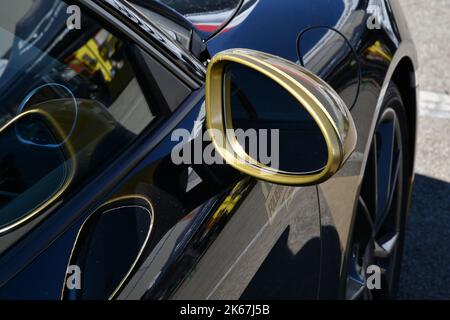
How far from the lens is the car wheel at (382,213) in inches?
101

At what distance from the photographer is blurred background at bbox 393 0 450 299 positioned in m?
3.46

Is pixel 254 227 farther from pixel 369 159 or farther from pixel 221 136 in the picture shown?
pixel 369 159

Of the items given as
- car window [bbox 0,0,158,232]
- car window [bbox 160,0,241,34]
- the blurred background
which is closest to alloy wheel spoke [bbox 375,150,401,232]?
the blurred background

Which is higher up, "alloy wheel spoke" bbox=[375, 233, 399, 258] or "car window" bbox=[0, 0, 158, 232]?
"car window" bbox=[0, 0, 158, 232]

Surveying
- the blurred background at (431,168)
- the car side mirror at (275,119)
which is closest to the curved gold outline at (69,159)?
the car side mirror at (275,119)

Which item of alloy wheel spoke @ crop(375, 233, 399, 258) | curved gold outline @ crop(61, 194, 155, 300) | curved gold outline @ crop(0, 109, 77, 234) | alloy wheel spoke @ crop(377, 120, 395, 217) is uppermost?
curved gold outline @ crop(0, 109, 77, 234)

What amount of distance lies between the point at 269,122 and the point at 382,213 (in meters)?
1.27

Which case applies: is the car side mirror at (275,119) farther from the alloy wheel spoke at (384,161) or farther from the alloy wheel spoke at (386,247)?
the alloy wheel spoke at (386,247)

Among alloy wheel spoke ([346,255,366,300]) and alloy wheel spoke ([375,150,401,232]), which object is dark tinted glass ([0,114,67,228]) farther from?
alloy wheel spoke ([375,150,401,232])

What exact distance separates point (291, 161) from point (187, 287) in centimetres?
39

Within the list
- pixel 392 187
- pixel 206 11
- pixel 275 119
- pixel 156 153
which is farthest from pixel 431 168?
pixel 156 153

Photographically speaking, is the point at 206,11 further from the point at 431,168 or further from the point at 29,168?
the point at 431,168

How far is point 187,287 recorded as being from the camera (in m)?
1.54

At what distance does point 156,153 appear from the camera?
170 cm
